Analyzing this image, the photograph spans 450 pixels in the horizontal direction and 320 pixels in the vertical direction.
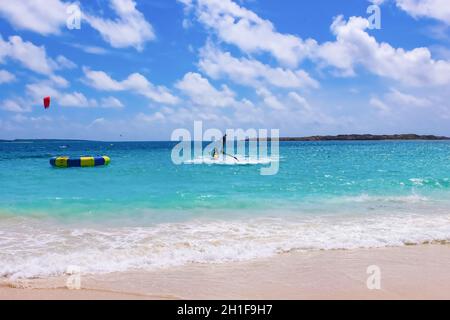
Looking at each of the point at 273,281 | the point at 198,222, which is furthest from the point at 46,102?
the point at 273,281

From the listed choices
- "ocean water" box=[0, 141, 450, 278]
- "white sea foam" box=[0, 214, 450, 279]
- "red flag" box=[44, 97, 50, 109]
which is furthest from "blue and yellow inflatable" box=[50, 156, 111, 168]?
"white sea foam" box=[0, 214, 450, 279]

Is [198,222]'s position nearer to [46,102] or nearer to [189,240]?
[189,240]

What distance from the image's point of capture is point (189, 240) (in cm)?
797

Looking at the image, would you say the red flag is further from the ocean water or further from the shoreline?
the shoreline

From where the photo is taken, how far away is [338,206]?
12.0 metres

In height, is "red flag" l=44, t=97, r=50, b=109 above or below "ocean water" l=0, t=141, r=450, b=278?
above

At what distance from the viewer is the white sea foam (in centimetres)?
650

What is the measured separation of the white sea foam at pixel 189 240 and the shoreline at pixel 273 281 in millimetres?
437

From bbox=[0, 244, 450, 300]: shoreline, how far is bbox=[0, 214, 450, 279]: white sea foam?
44cm

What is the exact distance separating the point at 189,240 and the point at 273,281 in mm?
2866

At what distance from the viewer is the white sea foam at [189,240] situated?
6.50 meters

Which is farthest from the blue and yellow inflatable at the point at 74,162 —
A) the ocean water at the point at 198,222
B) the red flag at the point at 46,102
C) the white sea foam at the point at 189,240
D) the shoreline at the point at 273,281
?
the shoreline at the point at 273,281
